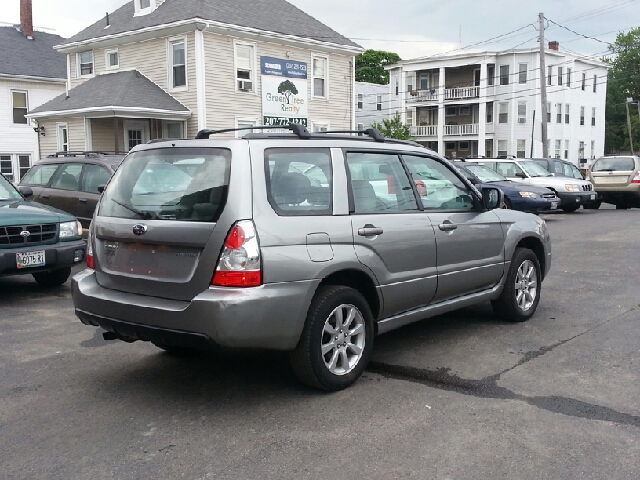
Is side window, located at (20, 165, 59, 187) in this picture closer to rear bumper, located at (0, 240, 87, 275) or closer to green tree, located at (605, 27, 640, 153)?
rear bumper, located at (0, 240, 87, 275)

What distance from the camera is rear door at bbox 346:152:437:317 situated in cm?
479

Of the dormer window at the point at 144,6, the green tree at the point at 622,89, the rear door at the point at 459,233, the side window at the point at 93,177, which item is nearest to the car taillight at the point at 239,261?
the rear door at the point at 459,233

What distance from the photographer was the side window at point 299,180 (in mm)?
4355

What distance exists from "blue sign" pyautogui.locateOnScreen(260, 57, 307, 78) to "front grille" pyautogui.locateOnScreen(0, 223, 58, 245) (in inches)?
709

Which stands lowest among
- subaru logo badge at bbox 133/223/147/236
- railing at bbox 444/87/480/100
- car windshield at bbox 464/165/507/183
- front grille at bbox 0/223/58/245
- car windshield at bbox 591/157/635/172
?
front grille at bbox 0/223/58/245

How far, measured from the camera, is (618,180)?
20.3 m

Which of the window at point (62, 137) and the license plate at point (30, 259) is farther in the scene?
the window at point (62, 137)

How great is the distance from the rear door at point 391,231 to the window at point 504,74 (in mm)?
44202

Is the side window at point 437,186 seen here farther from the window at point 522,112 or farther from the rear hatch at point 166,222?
the window at point 522,112

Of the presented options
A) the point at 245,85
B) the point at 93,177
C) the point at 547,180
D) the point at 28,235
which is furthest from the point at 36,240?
the point at 245,85

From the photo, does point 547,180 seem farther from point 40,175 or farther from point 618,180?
point 40,175

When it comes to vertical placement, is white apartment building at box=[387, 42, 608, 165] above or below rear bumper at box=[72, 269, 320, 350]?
above

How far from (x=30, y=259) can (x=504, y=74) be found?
144 ft

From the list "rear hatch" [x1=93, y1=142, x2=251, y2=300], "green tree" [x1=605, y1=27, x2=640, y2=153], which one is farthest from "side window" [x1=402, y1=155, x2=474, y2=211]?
"green tree" [x1=605, y1=27, x2=640, y2=153]
